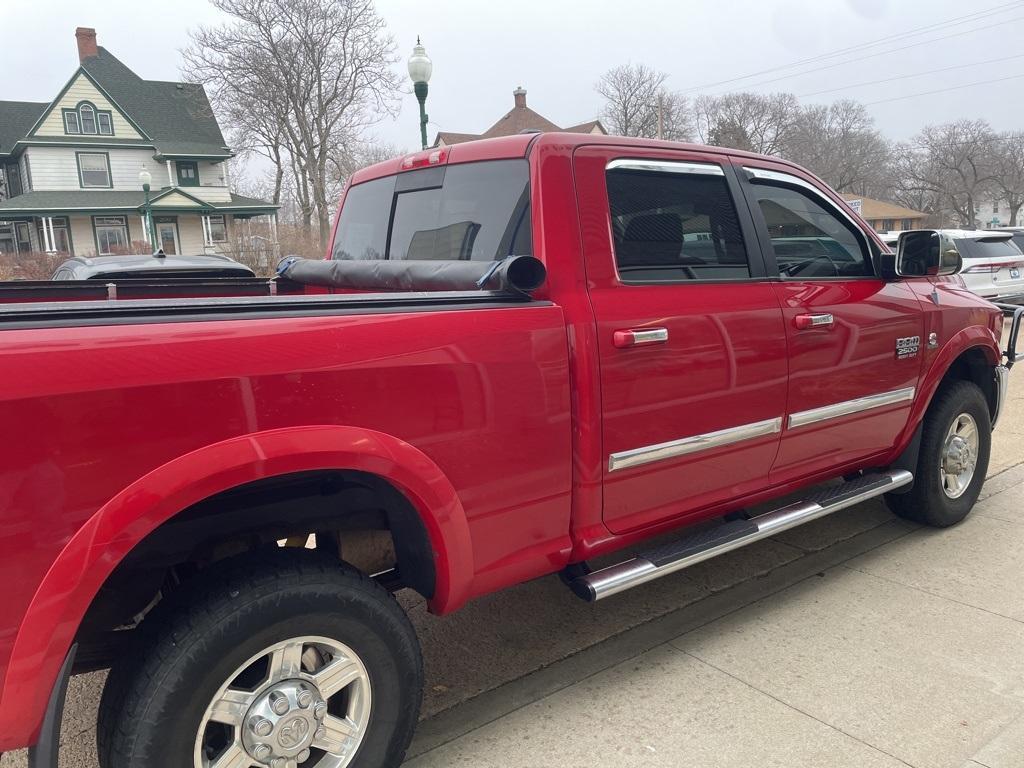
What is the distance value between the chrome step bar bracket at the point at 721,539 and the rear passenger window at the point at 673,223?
3.44 ft

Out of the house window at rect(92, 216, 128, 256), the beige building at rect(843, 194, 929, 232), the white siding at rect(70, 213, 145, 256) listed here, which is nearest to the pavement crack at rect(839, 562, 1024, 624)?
the house window at rect(92, 216, 128, 256)

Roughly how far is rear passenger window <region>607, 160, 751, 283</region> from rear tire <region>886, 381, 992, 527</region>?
1807mm

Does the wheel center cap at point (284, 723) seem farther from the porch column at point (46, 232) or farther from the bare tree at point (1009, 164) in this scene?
the bare tree at point (1009, 164)

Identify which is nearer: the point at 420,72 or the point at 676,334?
the point at 676,334

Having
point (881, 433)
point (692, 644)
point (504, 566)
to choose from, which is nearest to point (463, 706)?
point (504, 566)

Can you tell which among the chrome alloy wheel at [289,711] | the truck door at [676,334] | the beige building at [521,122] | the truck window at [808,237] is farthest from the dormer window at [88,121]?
the chrome alloy wheel at [289,711]

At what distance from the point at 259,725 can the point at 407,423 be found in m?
0.90

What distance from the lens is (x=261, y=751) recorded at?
2.13 meters

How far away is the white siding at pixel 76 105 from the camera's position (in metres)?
33.7

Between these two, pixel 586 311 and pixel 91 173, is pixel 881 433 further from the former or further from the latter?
pixel 91 173

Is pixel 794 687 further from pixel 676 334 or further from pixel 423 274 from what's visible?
pixel 423 274

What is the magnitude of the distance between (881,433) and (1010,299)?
12.1 metres

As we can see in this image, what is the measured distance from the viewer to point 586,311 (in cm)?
267

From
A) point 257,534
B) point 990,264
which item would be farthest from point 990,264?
point 257,534
